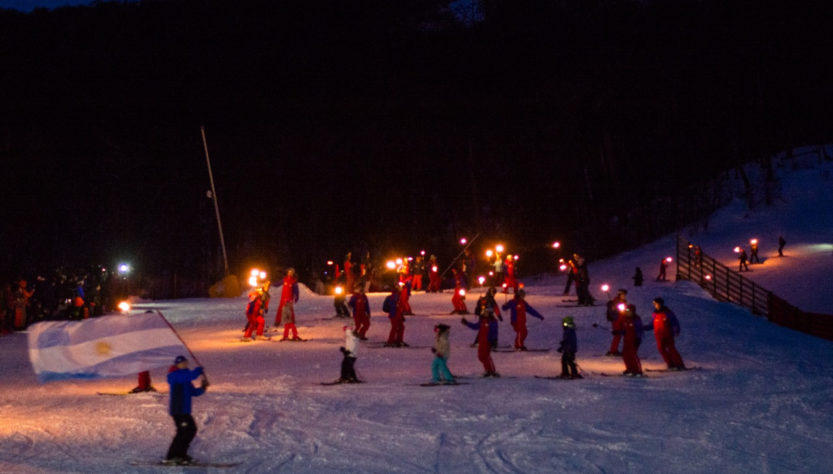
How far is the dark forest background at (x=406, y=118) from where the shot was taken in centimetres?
5072

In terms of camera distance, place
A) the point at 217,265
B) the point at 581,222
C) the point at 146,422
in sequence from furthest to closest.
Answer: the point at 581,222 < the point at 217,265 < the point at 146,422

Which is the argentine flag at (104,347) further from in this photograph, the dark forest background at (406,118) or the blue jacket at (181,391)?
the dark forest background at (406,118)

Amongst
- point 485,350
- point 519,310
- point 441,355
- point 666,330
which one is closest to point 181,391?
point 441,355

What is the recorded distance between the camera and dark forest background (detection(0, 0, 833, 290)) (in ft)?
166

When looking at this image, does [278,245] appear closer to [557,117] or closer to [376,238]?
[376,238]

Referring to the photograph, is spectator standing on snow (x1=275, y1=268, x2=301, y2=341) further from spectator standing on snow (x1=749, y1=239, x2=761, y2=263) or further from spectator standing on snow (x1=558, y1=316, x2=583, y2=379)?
spectator standing on snow (x1=749, y1=239, x2=761, y2=263)

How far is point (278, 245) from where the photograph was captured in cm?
5031

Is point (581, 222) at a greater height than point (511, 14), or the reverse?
point (511, 14)

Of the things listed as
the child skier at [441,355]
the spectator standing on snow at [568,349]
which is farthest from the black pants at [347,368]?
the spectator standing on snow at [568,349]

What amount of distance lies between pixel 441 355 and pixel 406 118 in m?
42.5

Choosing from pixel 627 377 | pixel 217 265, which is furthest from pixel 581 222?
pixel 627 377

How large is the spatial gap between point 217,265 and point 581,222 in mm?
22601

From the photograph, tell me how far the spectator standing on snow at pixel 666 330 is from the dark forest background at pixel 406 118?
3139 centimetres

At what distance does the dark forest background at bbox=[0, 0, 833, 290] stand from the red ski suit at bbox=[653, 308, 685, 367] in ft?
103
